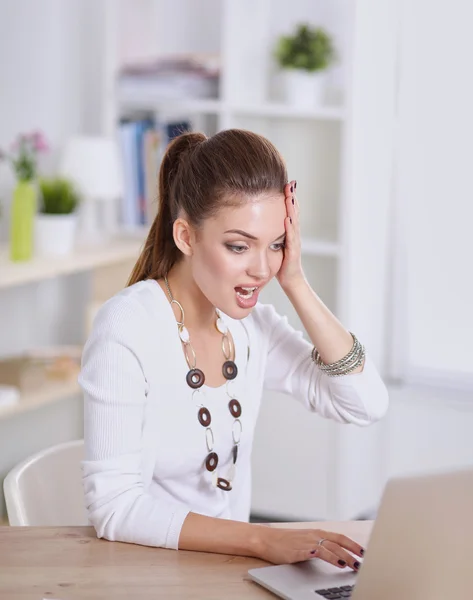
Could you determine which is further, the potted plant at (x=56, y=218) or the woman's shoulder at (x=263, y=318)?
the potted plant at (x=56, y=218)

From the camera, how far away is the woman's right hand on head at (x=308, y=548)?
4.83 feet

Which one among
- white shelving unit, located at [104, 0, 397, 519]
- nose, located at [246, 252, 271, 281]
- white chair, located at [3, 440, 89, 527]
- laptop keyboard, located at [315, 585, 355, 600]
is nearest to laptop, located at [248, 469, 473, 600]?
laptop keyboard, located at [315, 585, 355, 600]

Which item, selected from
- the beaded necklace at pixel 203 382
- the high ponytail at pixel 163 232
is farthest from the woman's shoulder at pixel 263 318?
the high ponytail at pixel 163 232

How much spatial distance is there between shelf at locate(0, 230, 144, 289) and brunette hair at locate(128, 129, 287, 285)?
1.28 meters

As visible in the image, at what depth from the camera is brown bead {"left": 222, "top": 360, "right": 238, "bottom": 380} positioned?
189 cm

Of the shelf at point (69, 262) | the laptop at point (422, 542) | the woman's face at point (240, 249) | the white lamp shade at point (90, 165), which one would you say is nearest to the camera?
the laptop at point (422, 542)

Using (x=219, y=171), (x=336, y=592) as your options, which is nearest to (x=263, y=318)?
(x=219, y=171)

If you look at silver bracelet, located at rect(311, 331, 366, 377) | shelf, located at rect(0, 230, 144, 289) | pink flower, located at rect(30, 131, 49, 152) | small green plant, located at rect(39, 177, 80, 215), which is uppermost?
pink flower, located at rect(30, 131, 49, 152)

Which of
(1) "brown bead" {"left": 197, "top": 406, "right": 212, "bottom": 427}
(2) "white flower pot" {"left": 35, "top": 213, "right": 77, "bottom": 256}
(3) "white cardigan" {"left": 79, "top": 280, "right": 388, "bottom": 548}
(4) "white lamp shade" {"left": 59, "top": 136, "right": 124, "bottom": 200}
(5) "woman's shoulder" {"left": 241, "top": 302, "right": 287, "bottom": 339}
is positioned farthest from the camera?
(4) "white lamp shade" {"left": 59, "top": 136, "right": 124, "bottom": 200}

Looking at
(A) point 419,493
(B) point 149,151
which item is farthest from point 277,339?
(B) point 149,151

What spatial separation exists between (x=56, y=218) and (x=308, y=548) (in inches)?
79.8

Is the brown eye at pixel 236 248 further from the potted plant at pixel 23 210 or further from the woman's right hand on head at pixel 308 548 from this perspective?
the potted plant at pixel 23 210

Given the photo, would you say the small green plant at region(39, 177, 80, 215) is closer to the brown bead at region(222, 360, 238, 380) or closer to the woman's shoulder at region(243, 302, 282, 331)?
the woman's shoulder at region(243, 302, 282, 331)

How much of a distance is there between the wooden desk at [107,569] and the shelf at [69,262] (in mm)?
1518
